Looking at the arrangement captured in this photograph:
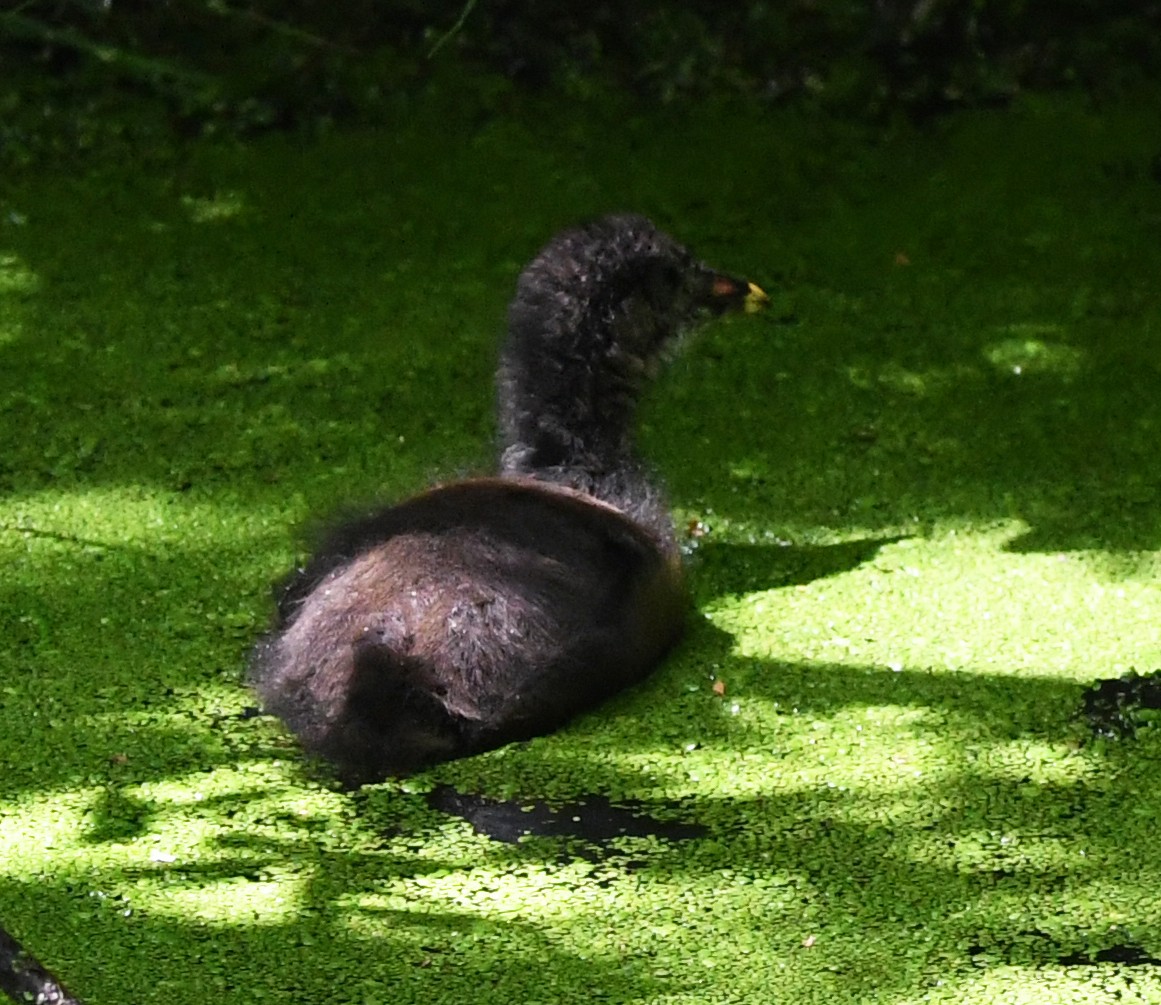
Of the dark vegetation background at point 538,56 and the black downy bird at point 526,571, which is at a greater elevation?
the dark vegetation background at point 538,56

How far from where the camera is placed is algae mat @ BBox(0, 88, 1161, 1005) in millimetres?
3738

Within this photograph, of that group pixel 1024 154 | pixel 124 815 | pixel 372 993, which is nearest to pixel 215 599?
pixel 124 815

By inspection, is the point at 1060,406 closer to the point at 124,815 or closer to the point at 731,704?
the point at 731,704

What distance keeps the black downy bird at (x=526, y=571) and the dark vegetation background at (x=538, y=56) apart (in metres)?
2.78

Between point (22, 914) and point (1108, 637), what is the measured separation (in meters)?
2.41

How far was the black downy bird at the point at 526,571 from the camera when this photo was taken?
426 cm

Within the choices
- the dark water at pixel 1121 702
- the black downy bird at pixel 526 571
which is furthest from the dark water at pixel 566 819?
the dark water at pixel 1121 702

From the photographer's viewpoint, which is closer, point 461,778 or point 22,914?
point 22,914

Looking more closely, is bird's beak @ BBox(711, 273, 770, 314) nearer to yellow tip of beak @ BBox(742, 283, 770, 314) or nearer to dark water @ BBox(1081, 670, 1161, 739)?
yellow tip of beak @ BBox(742, 283, 770, 314)

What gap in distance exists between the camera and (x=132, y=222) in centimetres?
711

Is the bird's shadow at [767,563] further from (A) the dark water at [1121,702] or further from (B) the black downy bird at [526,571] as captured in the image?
(A) the dark water at [1121,702]

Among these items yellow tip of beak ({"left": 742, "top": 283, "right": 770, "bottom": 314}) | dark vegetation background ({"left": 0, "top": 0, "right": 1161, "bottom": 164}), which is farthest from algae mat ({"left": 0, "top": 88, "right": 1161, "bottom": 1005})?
yellow tip of beak ({"left": 742, "top": 283, "right": 770, "bottom": 314})

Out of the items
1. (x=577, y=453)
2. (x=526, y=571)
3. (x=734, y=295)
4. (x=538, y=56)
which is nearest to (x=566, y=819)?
(x=526, y=571)

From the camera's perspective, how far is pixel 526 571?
14.5 feet
